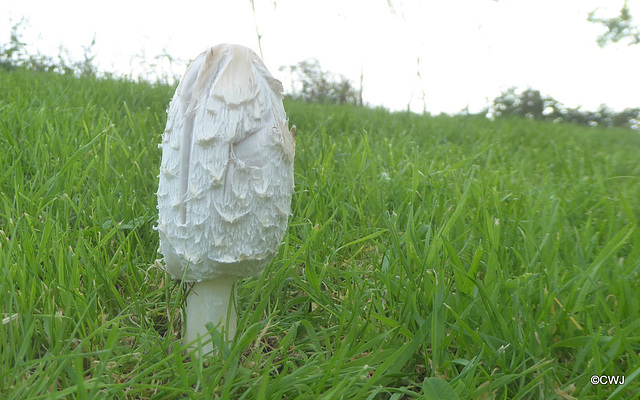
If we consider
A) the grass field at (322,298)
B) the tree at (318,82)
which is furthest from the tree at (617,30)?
the grass field at (322,298)

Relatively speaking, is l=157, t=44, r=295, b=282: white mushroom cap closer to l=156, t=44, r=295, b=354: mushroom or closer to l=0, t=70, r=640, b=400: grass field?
l=156, t=44, r=295, b=354: mushroom

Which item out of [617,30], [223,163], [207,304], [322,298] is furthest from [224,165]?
[617,30]

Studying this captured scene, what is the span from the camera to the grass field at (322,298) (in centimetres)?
112

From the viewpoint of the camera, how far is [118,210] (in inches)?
70.3

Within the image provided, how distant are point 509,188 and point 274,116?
74.8 inches

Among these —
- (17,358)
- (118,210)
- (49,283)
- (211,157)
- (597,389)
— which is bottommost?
(597,389)

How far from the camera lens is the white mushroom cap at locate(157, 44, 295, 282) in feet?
3.56

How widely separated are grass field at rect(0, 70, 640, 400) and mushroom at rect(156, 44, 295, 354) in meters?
0.22

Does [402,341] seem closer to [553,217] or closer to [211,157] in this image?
[211,157]

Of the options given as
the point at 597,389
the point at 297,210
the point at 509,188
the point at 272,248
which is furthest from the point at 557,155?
the point at 272,248

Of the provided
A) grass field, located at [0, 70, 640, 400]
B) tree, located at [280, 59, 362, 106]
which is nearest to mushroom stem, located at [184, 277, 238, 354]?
grass field, located at [0, 70, 640, 400]

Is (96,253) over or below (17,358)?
over

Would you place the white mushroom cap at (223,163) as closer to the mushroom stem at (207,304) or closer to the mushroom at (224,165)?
the mushroom at (224,165)

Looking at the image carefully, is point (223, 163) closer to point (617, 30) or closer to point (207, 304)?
point (207, 304)
